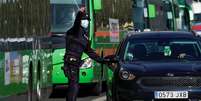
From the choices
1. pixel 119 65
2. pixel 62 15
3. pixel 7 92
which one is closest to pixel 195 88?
pixel 119 65

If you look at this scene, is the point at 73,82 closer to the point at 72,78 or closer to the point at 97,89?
the point at 72,78

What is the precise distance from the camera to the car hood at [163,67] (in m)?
12.7

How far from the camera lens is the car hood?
12664 millimetres

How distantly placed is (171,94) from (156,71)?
0.49 metres

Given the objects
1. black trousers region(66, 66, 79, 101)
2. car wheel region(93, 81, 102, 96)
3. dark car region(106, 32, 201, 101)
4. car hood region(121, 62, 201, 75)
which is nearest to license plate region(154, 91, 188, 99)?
dark car region(106, 32, 201, 101)

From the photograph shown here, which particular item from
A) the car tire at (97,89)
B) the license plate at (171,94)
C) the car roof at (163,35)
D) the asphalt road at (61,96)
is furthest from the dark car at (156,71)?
the car tire at (97,89)

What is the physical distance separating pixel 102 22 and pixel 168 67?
9497 millimetres

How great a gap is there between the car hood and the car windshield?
46 centimetres

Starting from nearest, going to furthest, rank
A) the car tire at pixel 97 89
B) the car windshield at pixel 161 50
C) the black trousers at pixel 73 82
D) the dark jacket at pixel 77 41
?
the car windshield at pixel 161 50, the dark jacket at pixel 77 41, the black trousers at pixel 73 82, the car tire at pixel 97 89

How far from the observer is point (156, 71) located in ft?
41.6

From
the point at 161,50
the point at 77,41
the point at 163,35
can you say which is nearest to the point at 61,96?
the point at 77,41

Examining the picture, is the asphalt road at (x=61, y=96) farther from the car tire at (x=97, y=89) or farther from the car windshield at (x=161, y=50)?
the car windshield at (x=161, y=50)

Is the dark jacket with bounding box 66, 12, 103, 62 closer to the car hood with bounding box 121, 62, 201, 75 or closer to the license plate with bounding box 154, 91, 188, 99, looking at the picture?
the car hood with bounding box 121, 62, 201, 75

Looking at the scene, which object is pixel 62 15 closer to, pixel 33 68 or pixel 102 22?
pixel 102 22
